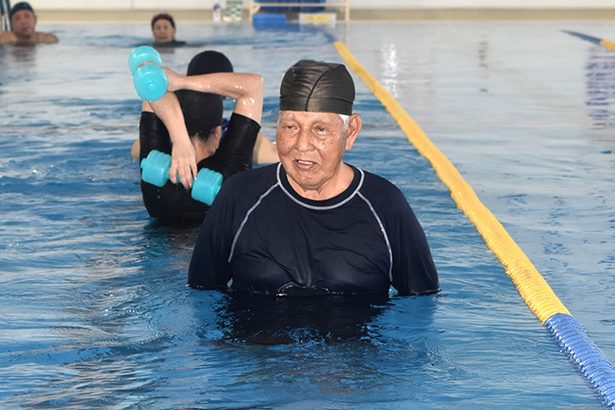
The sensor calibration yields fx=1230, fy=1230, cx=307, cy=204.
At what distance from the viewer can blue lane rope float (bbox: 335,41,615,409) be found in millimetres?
4242

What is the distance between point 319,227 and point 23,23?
14.9 metres

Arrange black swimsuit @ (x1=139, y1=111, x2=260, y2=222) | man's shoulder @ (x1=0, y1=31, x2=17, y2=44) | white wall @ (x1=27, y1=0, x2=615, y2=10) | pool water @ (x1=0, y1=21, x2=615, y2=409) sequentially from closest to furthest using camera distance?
pool water @ (x1=0, y1=21, x2=615, y2=409) → black swimsuit @ (x1=139, y1=111, x2=260, y2=222) → man's shoulder @ (x1=0, y1=31, x2=17, y2=44) → white wall @ (x1=27, y1=0, x2=615, y2=10)

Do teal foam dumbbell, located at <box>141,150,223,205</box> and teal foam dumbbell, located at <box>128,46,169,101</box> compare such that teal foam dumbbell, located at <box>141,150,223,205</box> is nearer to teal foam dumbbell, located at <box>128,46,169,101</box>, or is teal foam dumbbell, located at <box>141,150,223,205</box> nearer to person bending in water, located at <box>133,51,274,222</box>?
person bending in water, located at <box>133,51,274,222</box>

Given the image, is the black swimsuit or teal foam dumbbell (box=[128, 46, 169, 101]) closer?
teal foam dumbbell (box=[128, 46, 169, 101])

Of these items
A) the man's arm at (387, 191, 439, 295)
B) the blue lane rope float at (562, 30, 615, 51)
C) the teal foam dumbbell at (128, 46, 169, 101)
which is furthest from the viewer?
the blue lane rope float at (562, 30, 615, 51)

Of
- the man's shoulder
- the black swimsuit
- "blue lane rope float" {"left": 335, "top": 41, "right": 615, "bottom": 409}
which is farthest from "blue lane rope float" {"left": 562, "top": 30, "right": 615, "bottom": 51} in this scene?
the black swimsuit

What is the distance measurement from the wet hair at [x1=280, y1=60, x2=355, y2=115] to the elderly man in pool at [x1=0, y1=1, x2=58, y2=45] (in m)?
14.6

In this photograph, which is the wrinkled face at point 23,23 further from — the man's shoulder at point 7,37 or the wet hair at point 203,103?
the wet hair at point 203,103

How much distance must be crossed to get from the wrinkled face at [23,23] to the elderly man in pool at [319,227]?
14690 millimetres

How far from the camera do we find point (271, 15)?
944 inches

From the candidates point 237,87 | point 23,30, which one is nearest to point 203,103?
point 237,87

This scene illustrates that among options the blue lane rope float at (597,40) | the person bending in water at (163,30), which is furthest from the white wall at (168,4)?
the person bending in water at (163,30)

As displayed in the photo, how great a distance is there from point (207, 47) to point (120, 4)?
974 centimetres

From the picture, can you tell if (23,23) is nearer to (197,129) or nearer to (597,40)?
(597,40)
